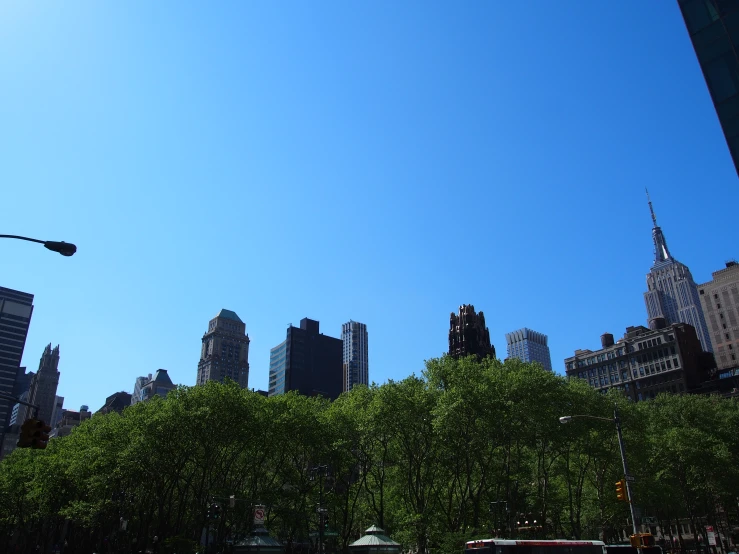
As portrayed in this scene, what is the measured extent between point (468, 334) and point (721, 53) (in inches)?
Answer: 4369

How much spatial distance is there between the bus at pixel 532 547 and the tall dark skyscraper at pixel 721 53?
916 inches

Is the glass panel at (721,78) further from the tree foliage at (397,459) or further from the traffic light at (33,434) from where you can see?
the traffic light at (33,434)

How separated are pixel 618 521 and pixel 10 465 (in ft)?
223

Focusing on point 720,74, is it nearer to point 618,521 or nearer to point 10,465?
point 618,521

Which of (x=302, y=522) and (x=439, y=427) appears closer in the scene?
(x=439, y=427)

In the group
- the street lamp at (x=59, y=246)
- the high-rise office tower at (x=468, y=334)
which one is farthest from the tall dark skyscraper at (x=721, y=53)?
the high-rise office tower at (x=468, y=334)

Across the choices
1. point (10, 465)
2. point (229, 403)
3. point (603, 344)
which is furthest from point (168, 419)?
point (603, 344)

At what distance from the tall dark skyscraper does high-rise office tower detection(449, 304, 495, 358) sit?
107 metres

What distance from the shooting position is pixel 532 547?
3070cm

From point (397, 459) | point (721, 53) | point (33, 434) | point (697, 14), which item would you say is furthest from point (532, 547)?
point (697, 14)

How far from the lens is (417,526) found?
149ft

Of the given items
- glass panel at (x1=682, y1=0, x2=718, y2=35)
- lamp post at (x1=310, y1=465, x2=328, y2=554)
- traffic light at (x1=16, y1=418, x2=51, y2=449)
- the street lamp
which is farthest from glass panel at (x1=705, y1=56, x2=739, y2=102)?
traffic light at (x1=16, y1=418, x2=51, y2=449)

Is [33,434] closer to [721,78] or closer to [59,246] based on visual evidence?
[59,246]

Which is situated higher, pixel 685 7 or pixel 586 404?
pixel 685 7
